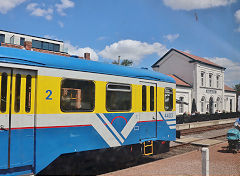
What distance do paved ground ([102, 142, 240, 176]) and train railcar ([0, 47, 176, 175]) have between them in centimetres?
96

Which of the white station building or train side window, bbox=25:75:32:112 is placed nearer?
train side window, bbox=25:75:32:112

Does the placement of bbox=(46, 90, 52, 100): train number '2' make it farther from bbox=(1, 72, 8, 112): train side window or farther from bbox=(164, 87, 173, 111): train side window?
bbox=(164, 87, 173, 111): train side window

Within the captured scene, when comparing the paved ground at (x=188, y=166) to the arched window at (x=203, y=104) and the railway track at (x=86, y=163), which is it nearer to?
the railway track at (x=86, y=163)

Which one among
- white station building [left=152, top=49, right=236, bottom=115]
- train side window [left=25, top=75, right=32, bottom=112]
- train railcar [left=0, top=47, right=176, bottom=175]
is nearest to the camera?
train railcar [left=0, top=47, right=176, bottom=175]

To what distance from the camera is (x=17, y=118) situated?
18.2 ft

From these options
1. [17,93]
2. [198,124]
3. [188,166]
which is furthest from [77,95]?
[198,124]

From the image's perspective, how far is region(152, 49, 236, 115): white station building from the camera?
109 ft

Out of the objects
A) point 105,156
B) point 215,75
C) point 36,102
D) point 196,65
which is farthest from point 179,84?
point 36,102

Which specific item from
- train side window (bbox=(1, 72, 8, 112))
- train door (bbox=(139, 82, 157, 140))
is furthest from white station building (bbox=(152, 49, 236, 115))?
train side window (bbox=(1, 72, 8, 112))

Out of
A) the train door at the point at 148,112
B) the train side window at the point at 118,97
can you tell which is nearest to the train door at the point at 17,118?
the train side window at the point at 118,97

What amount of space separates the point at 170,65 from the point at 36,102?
3313cm

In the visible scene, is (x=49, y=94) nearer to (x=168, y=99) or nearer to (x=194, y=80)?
(x=168, y=99)

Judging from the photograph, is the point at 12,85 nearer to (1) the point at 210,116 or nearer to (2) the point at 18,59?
(2) the point at 18,59

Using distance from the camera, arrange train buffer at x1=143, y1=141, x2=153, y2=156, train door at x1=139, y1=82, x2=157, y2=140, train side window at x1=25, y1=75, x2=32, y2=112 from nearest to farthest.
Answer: train side window at x1=25, y1=75, x2=32, y2=112
train door at x1=139, y1=82, x2=157, y2=140
train buffer at x1=143, y1=141, x2=153, y2=156
